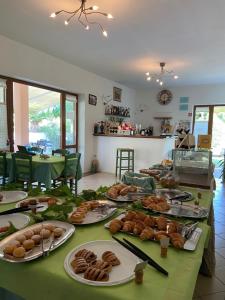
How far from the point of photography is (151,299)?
26.6 inches

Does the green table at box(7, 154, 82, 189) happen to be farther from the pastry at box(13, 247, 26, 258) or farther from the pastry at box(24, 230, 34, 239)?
the pastry at box(13, 247, 26, 258)

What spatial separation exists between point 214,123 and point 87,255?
24.2 ft

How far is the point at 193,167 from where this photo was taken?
2096 mm

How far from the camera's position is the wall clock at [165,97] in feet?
25.4

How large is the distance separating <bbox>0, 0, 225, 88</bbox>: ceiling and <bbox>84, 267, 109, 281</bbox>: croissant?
2.83 metres

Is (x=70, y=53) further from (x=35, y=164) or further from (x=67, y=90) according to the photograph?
(x=35, y=164)

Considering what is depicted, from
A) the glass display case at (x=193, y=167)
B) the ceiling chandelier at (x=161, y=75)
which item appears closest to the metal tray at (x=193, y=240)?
the glass display case at (x=193, y=167)

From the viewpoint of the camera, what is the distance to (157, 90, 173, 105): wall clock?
25.4 feet

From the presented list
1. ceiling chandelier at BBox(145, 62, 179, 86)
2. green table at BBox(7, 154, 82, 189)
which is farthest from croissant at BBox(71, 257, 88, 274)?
ceiling chandelier at BBox(145, 62, 179, 86)

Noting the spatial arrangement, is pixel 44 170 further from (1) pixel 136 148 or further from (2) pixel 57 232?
(1) pixel 136 148

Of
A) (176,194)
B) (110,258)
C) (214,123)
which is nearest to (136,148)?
(214,123)

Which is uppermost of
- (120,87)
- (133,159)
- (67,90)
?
(120,87)

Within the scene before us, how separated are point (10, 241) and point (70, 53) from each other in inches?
168

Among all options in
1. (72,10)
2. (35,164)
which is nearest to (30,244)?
(35,164)
